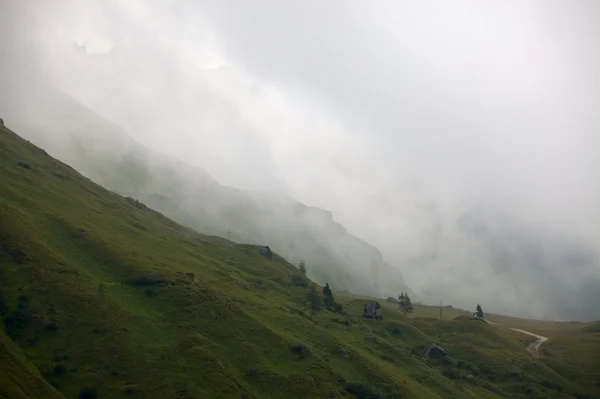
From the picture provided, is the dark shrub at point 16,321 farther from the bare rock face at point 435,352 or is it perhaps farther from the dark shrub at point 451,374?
the bare rock face at point 435,352

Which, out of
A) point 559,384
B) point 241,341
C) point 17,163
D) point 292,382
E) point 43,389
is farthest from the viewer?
point 17,163

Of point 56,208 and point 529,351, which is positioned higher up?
point 529,351

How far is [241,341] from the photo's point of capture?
358ft

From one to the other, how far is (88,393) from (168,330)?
25.7 m

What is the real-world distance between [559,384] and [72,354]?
15953 centimetres

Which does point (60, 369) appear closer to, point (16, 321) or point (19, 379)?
point (19, 379)

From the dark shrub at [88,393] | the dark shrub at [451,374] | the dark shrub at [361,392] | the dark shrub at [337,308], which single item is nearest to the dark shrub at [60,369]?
the dark shrub at [88,393]

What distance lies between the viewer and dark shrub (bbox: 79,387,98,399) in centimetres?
7919

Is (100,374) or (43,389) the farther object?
(100,374)

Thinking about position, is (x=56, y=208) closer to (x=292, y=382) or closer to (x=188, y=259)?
(x=188, y=259)

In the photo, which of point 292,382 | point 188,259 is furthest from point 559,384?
point 188,259

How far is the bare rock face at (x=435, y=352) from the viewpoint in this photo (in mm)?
169250

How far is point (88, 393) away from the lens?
7962 centimetres

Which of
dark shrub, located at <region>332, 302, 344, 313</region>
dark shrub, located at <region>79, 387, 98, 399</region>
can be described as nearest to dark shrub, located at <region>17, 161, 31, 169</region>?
dark shrub, located at <region>79, 387, 98, 399</region>
